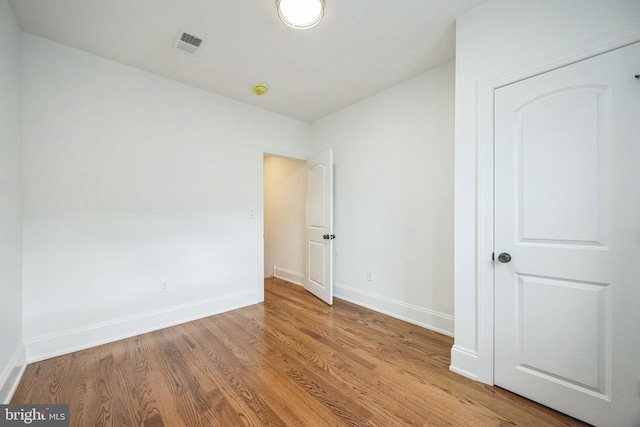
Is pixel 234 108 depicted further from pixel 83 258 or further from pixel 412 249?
pixel 412 249

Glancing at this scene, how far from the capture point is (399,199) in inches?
108

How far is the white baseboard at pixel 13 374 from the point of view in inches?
57.8

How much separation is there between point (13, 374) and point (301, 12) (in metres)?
3.16

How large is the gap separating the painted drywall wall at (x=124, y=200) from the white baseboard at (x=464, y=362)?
7.74 feet

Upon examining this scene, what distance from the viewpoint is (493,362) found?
1.65 metres

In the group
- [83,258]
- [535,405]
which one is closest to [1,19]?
[83,258]

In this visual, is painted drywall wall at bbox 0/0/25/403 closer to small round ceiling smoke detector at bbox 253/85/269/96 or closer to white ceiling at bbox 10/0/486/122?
white ceiling at bbox 10/0/486/122

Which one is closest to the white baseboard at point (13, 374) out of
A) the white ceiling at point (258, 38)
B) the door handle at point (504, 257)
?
the white ceiling at point (258, 38)

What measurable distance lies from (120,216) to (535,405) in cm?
357

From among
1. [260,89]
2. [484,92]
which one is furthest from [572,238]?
[260,89]

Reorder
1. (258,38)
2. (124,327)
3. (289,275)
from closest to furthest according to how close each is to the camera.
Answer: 1. (258,38)
2. (124,327)
3. (289,275)

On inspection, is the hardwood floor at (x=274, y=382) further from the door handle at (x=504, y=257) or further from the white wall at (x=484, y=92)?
the door handle at (x=504, y=257)

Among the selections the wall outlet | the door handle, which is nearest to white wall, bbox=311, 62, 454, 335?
the door handle

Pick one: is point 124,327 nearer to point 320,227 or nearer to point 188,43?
point 320,227
